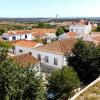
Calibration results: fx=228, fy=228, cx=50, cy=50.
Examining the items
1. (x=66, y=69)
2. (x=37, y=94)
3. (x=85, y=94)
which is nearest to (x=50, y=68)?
(x=66, y=69)

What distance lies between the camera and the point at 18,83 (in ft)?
51.3

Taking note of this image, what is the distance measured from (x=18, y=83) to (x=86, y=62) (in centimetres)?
1001

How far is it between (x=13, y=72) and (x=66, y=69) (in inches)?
246

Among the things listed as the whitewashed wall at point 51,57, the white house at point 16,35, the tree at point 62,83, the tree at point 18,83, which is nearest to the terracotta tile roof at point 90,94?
the tree at point 18,83

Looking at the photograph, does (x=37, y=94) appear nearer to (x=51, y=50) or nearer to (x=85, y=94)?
(x=85, y=94)

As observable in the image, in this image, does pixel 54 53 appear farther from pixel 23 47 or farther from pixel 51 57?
pixel 23 47

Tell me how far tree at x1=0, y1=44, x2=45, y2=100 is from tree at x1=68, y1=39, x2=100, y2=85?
8.05 meters

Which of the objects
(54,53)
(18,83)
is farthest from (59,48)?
(18,83)

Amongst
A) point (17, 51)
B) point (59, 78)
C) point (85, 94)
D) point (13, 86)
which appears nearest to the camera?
point (85, 94)

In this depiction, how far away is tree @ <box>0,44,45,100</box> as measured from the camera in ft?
50.0

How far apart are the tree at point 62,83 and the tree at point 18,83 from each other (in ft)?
10.5

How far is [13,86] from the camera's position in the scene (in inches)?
602

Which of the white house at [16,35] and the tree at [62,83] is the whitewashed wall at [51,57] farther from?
the white house at [16,35]

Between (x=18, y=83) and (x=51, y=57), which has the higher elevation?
(x=18, y=83)
